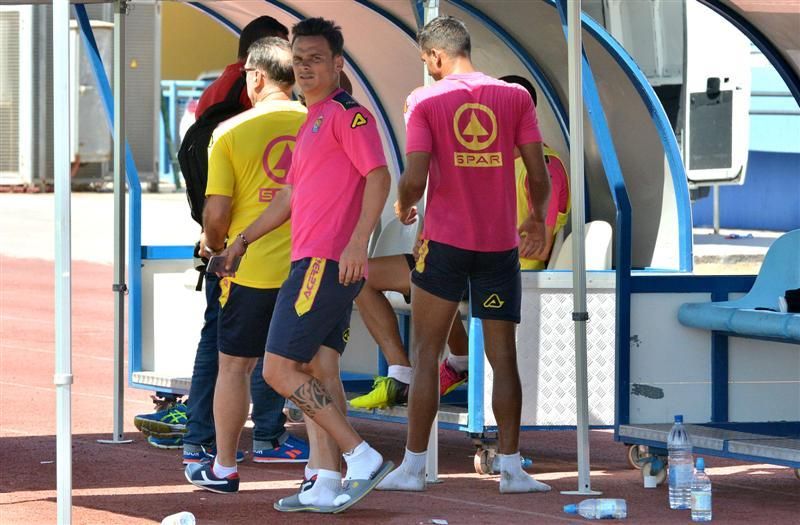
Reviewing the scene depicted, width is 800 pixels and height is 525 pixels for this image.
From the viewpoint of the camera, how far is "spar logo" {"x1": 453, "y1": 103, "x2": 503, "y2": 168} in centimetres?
681

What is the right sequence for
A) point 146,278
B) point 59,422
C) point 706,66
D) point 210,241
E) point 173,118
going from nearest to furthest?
point 59,422 < point 210,241 < point 146,278 < point 706,66 < point 173,118

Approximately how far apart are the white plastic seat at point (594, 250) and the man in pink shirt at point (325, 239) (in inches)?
91.1

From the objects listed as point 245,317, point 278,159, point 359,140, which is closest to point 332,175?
point 359,140

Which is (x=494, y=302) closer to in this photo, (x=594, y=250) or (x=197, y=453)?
(x=594, y=250)

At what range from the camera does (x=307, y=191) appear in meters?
6.35

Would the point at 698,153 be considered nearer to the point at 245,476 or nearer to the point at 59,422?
the point at 245,476

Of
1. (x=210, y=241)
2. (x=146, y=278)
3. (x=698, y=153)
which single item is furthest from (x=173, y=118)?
(x=210, y=241)

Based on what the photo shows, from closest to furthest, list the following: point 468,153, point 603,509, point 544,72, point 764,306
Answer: point 603,509 < point 468,153 < point 764,306 < point 544,72

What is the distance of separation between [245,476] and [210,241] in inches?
50.3

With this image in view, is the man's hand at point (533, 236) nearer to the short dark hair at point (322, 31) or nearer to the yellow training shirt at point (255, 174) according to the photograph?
the yellow training shirt at point (255, 174)

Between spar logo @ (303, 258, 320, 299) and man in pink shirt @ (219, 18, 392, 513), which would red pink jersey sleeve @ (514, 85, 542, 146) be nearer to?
man in pink shirt @ (219, 18, 392, 513)

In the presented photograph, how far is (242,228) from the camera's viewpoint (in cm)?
697

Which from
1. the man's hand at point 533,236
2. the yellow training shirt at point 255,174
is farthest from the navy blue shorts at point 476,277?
the yellow training shirt at point 255,174

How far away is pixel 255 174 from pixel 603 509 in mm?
2093
